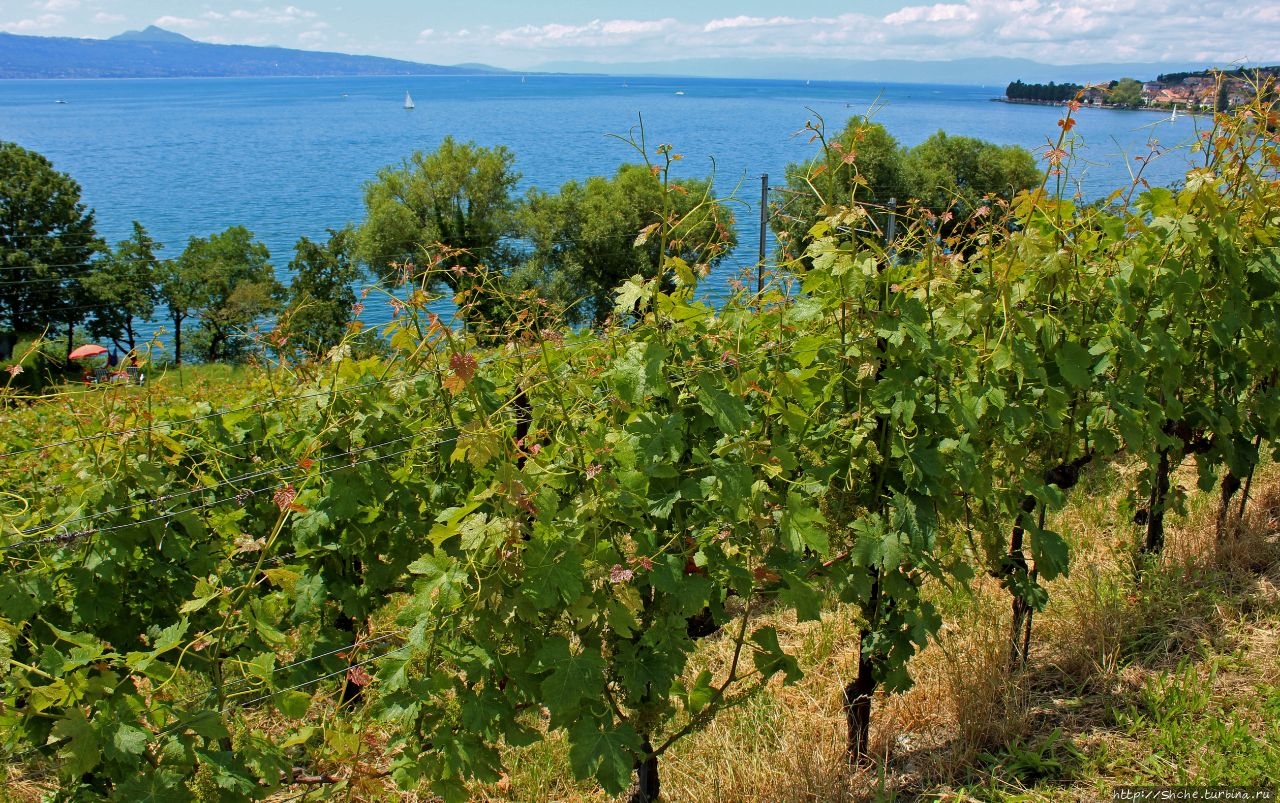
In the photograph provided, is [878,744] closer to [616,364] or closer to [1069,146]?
[616,364]

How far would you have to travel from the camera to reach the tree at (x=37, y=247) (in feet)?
141

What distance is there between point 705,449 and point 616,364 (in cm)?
32

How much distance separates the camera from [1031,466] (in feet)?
9.97

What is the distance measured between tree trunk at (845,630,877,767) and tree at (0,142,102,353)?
158ft

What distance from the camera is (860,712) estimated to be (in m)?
3.00

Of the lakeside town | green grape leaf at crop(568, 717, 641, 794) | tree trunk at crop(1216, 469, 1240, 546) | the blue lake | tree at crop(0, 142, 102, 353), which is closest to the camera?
green grape leaf at crop(568, 717, 641, 794)

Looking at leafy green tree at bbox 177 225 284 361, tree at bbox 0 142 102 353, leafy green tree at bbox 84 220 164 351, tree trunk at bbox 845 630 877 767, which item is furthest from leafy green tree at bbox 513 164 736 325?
tree trunk at bbox 845 630 877 767

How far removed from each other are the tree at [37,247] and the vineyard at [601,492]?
47054 mm

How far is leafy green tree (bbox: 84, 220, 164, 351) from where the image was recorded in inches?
1726

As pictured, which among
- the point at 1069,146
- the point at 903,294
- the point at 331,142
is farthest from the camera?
the point at 331,142

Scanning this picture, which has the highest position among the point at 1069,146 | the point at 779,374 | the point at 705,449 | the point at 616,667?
the point at 1069,146

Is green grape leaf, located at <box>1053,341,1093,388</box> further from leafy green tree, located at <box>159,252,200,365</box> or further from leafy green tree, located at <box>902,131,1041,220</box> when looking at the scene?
leafy green tree, located at <box>159,252,200,365</box>

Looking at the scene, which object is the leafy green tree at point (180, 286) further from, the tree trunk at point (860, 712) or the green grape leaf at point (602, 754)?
the green grape leaf at point (602, 754)

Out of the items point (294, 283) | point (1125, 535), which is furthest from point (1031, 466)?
point (294, 283)
